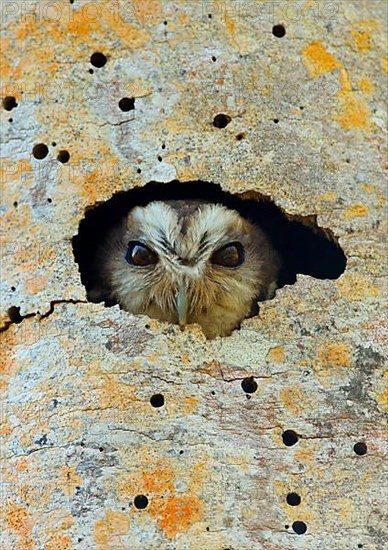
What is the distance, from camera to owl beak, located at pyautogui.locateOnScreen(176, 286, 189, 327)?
3162 millimetres

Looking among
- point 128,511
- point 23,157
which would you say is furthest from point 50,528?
point 23,157

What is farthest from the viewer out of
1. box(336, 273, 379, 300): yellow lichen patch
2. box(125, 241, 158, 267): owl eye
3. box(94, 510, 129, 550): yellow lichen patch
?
box(125, 241, 158, 267): owl eye

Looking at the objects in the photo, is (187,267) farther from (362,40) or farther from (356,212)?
(362,40)

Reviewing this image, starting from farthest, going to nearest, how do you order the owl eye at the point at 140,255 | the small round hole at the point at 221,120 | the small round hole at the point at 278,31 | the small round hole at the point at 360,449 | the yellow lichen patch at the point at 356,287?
the owl eye at the point at 140,255, the small round hole at the point at 278,31, the small round hole at the point at 221,120, the yellow lichen patch at the point at 356,287, the small round hole at the point at 360,449

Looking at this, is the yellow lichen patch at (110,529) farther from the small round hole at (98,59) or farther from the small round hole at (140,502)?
the small round hole at (98,59)

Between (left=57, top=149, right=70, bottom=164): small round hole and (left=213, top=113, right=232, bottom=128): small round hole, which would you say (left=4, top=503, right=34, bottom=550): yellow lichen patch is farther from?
(left=213, top=113, right=232, bottom=128): small round hole

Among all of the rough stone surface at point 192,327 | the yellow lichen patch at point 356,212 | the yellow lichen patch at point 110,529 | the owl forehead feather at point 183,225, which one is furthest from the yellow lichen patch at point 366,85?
the yellow lichen patch at point 110,529

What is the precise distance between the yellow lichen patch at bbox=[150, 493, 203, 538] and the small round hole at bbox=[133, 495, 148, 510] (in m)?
0.02

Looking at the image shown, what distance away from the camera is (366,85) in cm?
324

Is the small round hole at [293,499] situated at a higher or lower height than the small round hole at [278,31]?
lower

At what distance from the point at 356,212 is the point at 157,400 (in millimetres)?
814

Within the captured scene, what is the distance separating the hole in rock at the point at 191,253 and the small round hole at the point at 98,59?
0.40m

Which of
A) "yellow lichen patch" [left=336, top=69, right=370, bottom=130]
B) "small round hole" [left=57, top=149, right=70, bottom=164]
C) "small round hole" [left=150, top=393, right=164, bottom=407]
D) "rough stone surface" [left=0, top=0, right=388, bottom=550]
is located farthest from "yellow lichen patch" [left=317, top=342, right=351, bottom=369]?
"small round hole" [left=57, top=149, right=70, bottom=164]

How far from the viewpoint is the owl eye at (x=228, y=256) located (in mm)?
3428
